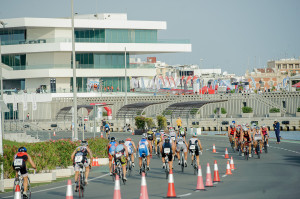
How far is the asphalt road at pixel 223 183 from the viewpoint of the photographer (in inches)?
714

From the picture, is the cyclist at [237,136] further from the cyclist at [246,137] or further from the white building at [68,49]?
the white building at [68,49]

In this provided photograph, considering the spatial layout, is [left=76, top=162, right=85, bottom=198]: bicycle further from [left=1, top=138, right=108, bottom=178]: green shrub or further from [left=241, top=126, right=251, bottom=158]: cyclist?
[left=241, top=126, right=251, bottom=158]: cyclist

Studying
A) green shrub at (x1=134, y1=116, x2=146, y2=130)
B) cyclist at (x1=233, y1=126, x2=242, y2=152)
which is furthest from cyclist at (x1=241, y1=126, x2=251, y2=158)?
green shrub at (x1=134, y1=116, x2=146, y2=130)

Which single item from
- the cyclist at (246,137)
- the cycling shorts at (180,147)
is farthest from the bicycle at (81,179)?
the cyclist at (246,137)

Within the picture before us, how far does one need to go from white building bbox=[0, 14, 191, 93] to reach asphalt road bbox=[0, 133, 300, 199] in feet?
172

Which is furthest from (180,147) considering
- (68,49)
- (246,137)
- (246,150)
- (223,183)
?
(68,49)

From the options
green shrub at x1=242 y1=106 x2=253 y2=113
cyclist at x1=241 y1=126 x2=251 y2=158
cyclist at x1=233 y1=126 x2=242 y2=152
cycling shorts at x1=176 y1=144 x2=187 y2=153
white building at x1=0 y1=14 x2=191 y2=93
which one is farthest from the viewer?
white building at x1=0 y1=14 x2=191 y2=93

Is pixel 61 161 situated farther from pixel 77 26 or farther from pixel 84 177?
pixel 77 26

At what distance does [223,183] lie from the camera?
2106 cm

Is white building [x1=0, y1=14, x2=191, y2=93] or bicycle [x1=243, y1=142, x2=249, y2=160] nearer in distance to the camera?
bicycle [x1=243, y1=142, x2=249, y2=160]

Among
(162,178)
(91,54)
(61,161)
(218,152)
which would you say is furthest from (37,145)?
(91,54)

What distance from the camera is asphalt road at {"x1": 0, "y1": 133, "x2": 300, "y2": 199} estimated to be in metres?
18.1

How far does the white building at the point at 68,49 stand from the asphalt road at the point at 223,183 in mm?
52446

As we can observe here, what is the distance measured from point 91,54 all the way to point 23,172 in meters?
67.2
